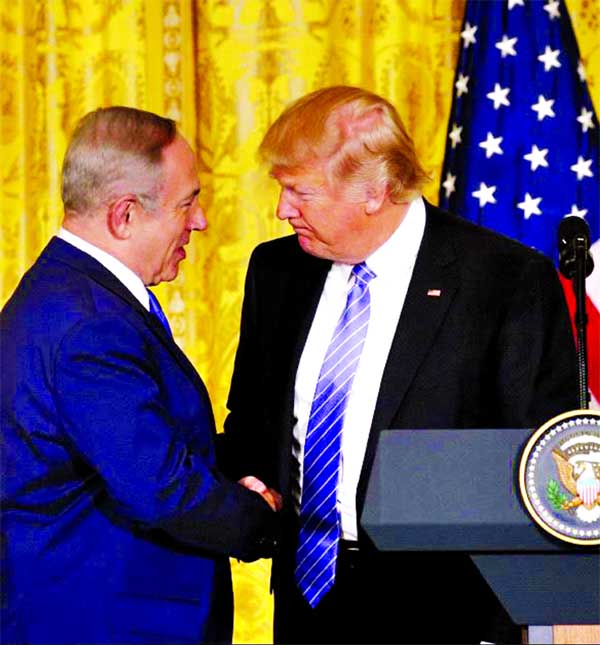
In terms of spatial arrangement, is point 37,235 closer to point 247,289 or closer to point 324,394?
point 247,289

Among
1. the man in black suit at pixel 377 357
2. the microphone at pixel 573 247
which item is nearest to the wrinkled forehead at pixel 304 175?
the man in black suit at pixel 377 357

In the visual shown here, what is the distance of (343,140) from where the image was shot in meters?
2.78

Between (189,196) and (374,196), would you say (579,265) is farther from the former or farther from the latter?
(189,196)

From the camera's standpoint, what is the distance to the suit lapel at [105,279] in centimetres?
238

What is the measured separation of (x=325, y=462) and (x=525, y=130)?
1679mm

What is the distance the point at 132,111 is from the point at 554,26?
1.94 metres

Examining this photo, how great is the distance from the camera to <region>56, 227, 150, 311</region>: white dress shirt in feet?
7.94

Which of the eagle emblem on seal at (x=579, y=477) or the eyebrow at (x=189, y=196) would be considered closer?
the eagle emblem on seal at (x=579, y=477)

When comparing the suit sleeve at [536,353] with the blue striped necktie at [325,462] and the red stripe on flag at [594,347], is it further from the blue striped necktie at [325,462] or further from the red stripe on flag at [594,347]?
the red stripe on flag at [594,347]

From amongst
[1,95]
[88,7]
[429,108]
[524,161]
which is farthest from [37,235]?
[524,161]

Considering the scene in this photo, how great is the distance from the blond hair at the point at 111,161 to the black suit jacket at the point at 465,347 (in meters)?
0.60

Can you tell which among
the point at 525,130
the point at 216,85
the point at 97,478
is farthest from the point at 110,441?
the point at 216,85

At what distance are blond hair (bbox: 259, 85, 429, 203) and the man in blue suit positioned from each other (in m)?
0.36

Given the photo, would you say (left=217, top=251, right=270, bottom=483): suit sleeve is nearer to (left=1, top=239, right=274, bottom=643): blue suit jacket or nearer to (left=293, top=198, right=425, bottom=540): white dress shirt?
(left=293, top=198, right=425, bottom=540): white dress shirt
